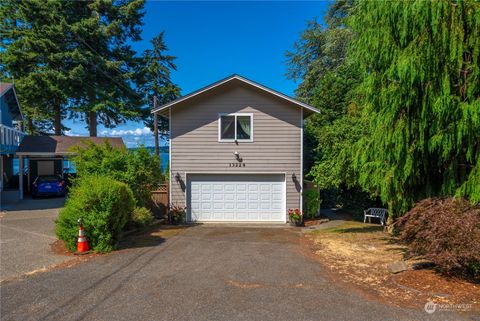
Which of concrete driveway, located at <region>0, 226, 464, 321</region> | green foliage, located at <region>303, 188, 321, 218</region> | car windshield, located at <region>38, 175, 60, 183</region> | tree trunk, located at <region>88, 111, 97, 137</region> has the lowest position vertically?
concrete driveway, located at <region>0, 226, 464, 321</region>

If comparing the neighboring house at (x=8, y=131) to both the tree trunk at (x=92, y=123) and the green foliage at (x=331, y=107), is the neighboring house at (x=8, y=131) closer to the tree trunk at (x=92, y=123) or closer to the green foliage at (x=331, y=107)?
the tree trunk at (x=92, y=123)

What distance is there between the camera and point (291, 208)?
1349 cm

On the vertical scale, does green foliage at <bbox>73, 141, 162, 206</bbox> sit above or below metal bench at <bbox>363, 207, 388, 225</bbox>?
above

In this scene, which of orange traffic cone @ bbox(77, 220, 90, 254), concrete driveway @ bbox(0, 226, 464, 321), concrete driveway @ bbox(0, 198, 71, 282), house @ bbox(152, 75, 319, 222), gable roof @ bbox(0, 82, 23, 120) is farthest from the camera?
gable roof @ bbox(0, 82, 23, 120)

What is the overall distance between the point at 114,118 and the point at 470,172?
2930 centimetres

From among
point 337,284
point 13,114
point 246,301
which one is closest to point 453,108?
point 337,284

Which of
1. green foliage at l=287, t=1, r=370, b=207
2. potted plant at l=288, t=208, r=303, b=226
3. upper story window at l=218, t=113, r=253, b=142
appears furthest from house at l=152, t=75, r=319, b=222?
green foliage at l=287, t=1, r=370, b=207

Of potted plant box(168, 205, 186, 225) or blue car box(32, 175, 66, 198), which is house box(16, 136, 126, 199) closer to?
blue car box(32, 175, 66, 198)

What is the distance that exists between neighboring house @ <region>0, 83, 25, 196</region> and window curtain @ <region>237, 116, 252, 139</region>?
574 inches

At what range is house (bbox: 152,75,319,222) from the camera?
1352 centimetres

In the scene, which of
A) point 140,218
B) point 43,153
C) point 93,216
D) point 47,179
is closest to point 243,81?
point 140,218

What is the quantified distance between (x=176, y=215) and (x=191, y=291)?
777 centimetres

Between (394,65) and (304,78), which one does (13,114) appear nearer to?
(304,78)

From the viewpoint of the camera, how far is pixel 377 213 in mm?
13789
